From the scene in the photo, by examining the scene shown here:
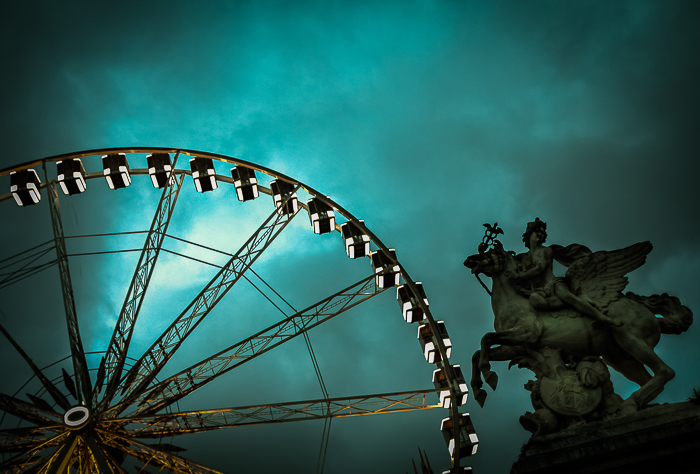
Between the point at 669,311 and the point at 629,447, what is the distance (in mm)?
3603

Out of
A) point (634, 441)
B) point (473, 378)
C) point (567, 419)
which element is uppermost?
point (473, 378)

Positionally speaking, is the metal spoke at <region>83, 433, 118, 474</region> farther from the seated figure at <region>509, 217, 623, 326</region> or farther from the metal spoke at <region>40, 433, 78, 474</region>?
the seated figure at <region>509, 217, 623, 326</region>

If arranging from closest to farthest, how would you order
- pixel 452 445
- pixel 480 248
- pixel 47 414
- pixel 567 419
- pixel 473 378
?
pixel 567 419, pixel 473 378, pixel 480 248, pixel 47 414, pixel 452 445

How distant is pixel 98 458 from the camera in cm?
1274

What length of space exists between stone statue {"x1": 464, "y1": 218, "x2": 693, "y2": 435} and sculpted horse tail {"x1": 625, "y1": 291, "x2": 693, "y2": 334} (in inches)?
0.7

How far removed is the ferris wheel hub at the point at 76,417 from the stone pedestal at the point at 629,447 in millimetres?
10545

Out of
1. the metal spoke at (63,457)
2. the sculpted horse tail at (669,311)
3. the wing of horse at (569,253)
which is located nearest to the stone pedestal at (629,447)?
the sculpted horse tail at (669,311)

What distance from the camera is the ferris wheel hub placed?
13125mm

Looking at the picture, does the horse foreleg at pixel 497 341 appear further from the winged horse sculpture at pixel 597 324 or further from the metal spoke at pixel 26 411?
the metal spoke at pixel 26 411

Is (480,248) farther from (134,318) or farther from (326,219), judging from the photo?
(134,318)

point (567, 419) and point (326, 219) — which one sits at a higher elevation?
point (326, 219)

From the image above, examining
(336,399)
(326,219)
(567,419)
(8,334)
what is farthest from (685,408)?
(8,334)

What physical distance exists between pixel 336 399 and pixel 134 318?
6372mm

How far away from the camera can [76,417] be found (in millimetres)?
13383
